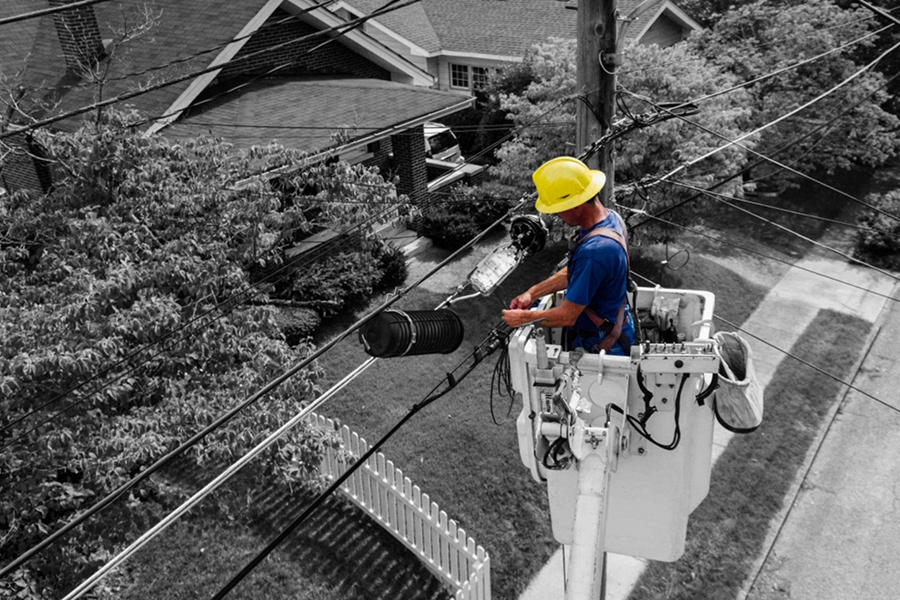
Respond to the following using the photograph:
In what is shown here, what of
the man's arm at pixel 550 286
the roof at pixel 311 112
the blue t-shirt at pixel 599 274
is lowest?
the roof at pixel 311 112

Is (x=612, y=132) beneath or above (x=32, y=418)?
above

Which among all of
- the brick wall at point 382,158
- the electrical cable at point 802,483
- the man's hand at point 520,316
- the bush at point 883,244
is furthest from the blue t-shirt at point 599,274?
the bush at point 883,244

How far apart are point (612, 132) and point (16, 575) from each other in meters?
6.01

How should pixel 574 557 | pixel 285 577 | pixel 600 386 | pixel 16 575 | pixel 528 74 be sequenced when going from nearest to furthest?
1. pixel 574 557
2. pixel 600 386
3. pixel 16 575
4. pixel 285 577
5. pixel 528 74

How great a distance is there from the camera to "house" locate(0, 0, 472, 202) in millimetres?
14500

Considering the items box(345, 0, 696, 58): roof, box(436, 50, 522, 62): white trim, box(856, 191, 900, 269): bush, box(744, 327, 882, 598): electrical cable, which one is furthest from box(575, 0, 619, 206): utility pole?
box(345, 0, 696, 58): roof

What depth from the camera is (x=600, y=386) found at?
13.9 ft

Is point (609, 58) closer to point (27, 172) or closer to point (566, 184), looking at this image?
point (566, 184)

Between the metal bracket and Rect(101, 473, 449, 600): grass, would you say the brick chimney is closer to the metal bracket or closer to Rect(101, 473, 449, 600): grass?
Rect(101, 473, 449, 600): grass

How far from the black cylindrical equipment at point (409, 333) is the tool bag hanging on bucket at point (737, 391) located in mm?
1597

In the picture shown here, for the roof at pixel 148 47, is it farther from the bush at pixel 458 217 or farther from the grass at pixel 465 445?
the grass at pixel 465 445

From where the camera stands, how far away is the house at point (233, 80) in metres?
14.5

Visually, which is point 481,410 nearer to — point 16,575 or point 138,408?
point 138,408

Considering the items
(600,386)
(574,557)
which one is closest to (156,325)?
(600,386)
